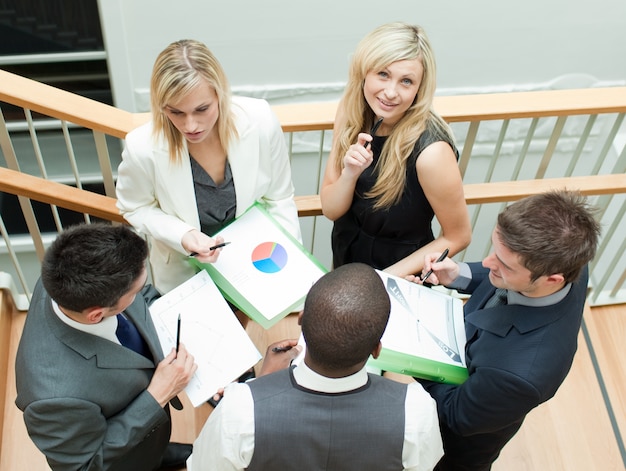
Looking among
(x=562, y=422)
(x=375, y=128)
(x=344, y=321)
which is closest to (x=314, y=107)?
(x=375, y=128)

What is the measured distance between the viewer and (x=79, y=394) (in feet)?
5.07

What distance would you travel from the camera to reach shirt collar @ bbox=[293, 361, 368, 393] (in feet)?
4.59

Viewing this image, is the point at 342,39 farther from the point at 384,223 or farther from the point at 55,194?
the point at 55,194

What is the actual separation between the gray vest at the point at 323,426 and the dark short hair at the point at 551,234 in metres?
0.46

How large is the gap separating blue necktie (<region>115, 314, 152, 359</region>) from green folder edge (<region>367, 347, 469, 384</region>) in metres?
0.63

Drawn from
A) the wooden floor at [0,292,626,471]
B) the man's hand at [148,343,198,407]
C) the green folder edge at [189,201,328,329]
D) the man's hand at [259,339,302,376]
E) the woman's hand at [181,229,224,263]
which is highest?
the woman's hand at [181,229,224,263]

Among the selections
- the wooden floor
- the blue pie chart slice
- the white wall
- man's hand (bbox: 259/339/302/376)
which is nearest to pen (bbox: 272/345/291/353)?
man's hand (bbox: 259/339/302/376)

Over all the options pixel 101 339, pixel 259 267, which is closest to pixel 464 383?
pixel 259 267

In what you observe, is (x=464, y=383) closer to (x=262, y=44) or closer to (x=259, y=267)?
(x=259, y=267)

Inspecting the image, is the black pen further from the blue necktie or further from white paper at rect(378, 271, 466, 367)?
the blue necktie

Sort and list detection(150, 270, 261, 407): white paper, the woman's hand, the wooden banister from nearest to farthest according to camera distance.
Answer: detection(150, 270, 261, 407): white paper < the woman's hand < the wooden banister

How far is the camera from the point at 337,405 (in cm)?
140

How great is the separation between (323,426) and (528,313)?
0.61m

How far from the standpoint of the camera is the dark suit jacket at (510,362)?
Result: 1588 mm
